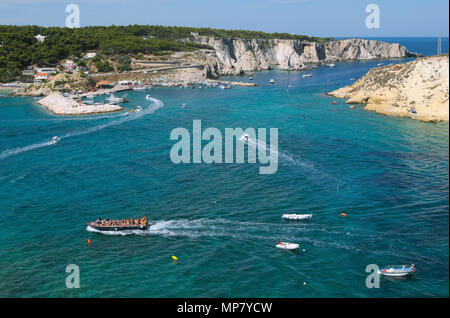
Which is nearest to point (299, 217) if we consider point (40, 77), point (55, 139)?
point (55, 139)

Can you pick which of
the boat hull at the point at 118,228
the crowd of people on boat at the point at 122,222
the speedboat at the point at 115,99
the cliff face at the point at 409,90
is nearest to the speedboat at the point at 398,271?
the boat hull at the point at 118,228

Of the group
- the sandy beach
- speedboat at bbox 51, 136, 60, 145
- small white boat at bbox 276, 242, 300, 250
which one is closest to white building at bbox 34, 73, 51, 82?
the sandy beach

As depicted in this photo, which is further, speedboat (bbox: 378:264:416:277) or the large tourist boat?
the large tourist boat

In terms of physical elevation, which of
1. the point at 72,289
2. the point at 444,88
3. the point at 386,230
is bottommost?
the point at 72,289

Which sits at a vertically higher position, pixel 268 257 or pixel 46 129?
pixel 46 129

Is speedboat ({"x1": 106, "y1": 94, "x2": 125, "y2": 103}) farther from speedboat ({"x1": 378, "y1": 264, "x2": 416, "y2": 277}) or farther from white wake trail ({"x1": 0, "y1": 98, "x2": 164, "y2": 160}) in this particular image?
speedboat ({"x1": 378, "y1": 264, "x2": 416, "y2": 277})
